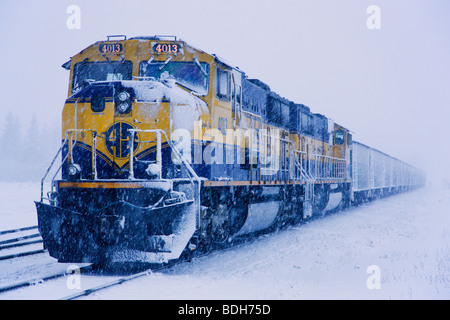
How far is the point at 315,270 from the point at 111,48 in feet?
16.5

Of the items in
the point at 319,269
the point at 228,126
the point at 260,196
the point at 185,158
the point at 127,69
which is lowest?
the point at 319,269

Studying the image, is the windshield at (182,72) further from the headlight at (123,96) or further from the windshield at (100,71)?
the headlight at (123,96)

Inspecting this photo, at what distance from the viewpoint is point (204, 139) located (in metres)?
7.69

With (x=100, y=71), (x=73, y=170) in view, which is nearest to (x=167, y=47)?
(x=100, y=71)

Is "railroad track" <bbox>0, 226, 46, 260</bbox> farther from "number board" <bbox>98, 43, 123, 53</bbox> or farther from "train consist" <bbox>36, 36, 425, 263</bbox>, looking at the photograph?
"number board" <bbox>98, 43, 123, 53</bbox>

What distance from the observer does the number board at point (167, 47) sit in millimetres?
7520

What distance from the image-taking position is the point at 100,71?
765 centimetres

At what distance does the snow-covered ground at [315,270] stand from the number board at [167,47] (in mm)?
3593

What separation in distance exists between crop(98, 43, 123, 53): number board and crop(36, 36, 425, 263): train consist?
0.06 ft

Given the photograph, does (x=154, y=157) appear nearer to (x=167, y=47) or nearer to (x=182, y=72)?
(x=182, y=72)
